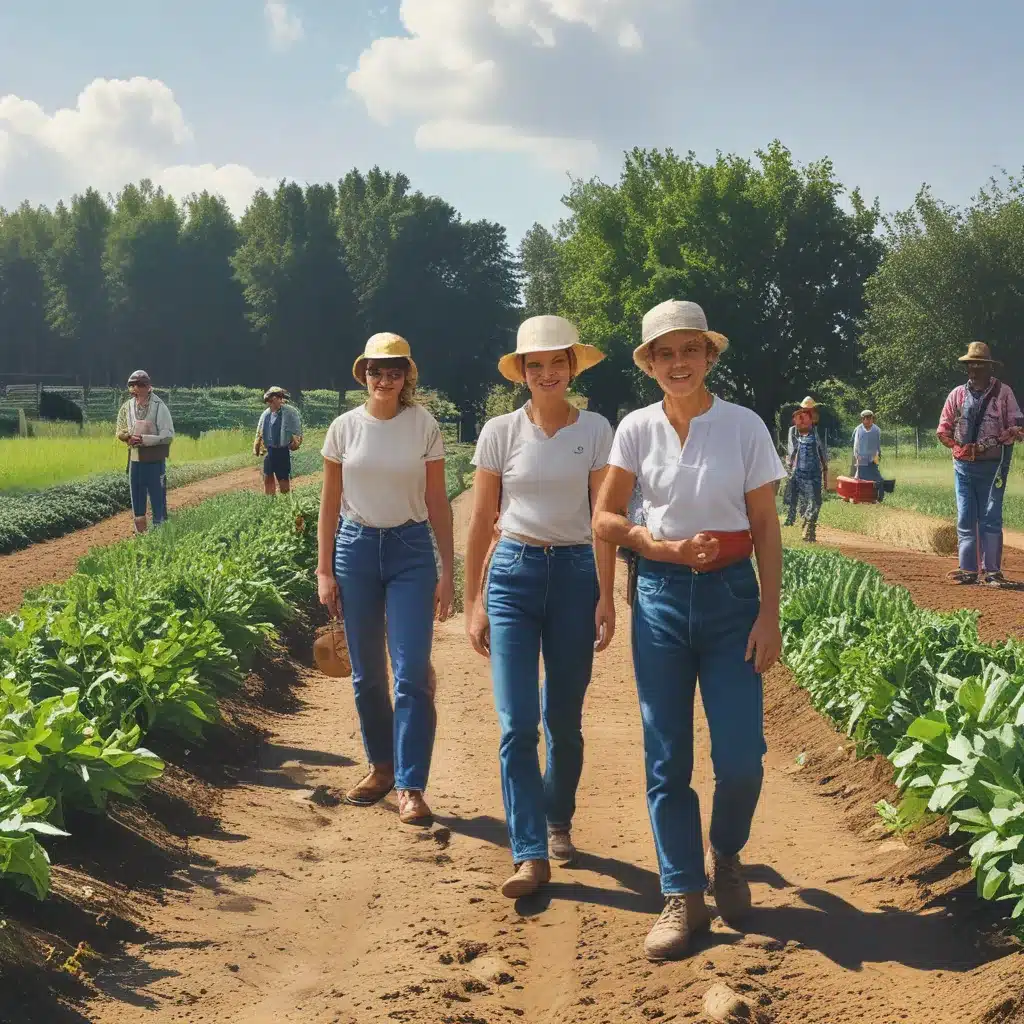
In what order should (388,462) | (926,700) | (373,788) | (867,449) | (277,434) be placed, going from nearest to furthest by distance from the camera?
(926,700), (388,462), (373,788), (277,434), (867,449)

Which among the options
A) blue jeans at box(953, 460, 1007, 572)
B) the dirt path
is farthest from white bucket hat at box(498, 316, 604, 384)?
the dirt path

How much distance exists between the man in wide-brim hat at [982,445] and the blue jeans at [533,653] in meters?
7.52

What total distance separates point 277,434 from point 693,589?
13.4 meters

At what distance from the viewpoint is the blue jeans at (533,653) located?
4.59 meters

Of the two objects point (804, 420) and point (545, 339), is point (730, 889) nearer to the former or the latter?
point (545, 339)

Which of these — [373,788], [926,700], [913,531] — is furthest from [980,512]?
[373,788]

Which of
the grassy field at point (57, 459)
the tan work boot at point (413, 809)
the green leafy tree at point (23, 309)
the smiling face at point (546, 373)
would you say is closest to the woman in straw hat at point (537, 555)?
the smiling face at point (546, 373)

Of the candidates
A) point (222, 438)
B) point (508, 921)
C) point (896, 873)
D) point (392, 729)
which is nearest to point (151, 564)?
point (392, 729)

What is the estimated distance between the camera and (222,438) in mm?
43719

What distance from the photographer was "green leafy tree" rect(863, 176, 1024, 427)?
4378 cm

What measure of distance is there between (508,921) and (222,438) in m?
40.6

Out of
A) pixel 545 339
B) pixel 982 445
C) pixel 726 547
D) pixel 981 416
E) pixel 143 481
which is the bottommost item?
pixel 143 481

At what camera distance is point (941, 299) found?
147ft

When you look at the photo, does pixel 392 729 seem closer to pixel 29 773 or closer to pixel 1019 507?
pixel 29 773
